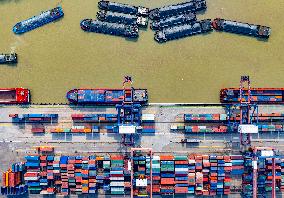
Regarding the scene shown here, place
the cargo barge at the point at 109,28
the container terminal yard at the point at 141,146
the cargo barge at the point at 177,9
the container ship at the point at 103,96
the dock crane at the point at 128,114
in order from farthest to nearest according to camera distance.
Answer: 1. the cargo barge at the point at 177,9
2. the cargo barge at the point at 109,28
3. the container terminal yard at the point at 141,146
4. the container ship at the point at 103,96
5. the dock crane at the point at 128,114

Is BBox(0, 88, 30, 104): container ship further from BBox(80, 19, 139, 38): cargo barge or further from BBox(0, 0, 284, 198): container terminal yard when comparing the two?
BBox(80, 19, 139, 38): cargo barge

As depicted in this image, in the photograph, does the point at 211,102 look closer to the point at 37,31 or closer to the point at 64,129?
the point at 64,129

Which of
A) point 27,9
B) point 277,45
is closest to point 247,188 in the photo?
point 277,45

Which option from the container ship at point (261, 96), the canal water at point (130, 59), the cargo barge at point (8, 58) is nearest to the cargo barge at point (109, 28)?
the canal water at point (130, 59)

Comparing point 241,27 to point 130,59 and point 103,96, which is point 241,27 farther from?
point 103,96

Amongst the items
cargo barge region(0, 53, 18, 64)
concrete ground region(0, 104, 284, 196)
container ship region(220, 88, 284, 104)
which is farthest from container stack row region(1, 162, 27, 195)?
container ship region(220, 88, 284, 104)

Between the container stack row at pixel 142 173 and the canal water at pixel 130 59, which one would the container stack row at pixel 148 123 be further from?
the container stack row at pixel 142 173

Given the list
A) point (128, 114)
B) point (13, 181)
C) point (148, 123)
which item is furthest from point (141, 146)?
point (13, 181)
